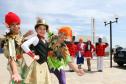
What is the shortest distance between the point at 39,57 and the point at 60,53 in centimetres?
185

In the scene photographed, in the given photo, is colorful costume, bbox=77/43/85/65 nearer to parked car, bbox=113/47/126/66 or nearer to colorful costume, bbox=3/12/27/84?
parked car, bbox=113/47/126/66

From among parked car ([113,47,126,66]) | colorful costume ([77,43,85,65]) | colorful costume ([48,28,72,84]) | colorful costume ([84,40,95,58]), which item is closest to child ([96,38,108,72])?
colorful costume ([84,40,95,58])

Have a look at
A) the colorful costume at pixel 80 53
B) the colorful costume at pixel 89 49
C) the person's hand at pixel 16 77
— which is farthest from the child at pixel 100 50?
the person's hand at pixel 16 77

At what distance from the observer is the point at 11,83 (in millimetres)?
6023

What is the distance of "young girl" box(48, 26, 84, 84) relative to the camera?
21.7 feet

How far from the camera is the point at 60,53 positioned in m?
7.42

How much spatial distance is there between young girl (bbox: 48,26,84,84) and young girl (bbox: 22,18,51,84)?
40cm

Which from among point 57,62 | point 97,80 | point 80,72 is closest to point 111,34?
point 97,80

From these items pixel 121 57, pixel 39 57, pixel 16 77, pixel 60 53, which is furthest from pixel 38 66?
pixel 121 57

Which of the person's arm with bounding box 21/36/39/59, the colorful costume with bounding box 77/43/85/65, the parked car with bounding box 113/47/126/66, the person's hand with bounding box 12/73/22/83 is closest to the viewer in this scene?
the person's hand with bounding box 12/73/22/83

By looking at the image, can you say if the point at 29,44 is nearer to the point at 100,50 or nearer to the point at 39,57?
the point at 39,57

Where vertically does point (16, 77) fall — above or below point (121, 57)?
above

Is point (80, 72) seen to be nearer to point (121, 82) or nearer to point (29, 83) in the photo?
point (29, 83)

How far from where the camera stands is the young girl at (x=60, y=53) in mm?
6612
